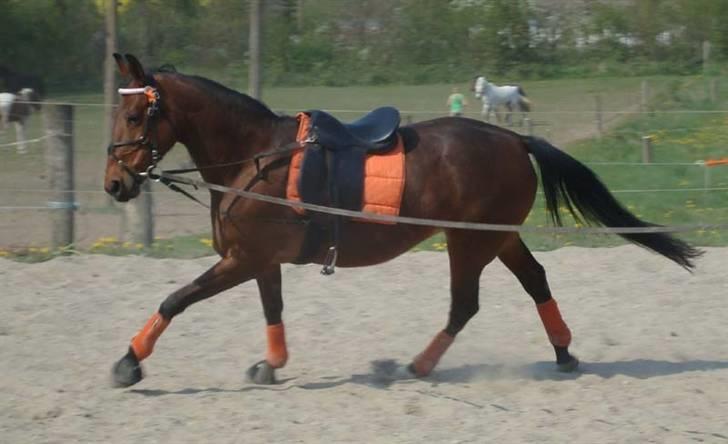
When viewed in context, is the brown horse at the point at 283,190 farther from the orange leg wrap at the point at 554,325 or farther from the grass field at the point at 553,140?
the grass field at the point at 553,140

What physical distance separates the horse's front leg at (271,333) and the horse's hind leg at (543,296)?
130 cm

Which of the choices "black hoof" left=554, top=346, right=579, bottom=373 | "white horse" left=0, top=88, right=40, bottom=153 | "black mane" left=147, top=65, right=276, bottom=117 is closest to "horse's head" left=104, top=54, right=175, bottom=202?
"black mane" left=147, top=65, right=276, bottom=117

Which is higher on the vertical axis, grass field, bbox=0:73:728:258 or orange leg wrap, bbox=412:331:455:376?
grass field, bbox=0:73:728:258

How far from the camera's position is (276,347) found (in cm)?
607

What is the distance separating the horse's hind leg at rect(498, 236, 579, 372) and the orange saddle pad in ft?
2.68

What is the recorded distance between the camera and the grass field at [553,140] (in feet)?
34.2

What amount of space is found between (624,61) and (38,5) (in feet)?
53.6

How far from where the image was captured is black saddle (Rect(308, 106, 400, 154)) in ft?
19.1

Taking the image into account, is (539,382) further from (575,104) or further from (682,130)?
(575,104)

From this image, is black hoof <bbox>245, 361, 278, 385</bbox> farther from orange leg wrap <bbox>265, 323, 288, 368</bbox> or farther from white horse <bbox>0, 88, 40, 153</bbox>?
white horse <bbox>0, 88, 40, 153</bbox>

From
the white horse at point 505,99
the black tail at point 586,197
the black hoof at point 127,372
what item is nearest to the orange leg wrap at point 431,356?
the black tail at point 586,197

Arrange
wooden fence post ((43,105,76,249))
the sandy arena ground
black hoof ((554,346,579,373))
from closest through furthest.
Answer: the sandy arena ground < black hoof ((554,346,579,373)) < wooden fence post ((43,105,76,249))

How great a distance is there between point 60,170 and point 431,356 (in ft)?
16.8

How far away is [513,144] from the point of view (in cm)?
625
